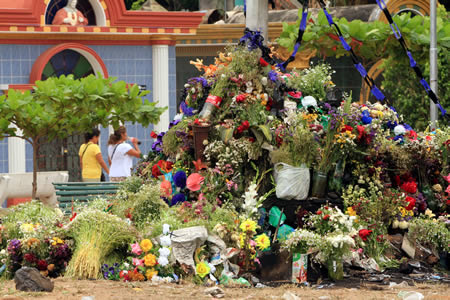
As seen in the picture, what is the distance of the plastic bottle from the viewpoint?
11062 mm

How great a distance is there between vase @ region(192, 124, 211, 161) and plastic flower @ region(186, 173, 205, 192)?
1.17 ft

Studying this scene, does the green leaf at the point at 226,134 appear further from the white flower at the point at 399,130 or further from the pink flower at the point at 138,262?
the white flower at the point at 399,130

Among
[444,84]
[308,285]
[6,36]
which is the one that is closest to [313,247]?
[308,285]

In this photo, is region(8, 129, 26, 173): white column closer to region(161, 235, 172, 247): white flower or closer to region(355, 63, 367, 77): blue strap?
region(355, 63, 367, 77): blue strap

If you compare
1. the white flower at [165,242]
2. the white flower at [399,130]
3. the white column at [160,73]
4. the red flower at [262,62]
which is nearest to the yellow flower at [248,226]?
the white flower at [165,242]

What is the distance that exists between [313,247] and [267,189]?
124 centimetres

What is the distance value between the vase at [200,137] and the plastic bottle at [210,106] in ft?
0.60

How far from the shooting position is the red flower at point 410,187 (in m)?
11.3

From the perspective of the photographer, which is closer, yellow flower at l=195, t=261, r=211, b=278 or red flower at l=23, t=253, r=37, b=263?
yellow flower at l=195, t=261, r=211, b=278

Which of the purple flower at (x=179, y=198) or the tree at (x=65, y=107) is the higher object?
the tree at (x=65, y=107)

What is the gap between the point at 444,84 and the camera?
22.1 m

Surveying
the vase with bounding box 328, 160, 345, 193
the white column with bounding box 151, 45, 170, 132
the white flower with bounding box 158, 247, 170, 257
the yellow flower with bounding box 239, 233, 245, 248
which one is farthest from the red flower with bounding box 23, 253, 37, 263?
the white column with bounding box 151, 45, 170, 132

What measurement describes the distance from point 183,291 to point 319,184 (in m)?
2.66

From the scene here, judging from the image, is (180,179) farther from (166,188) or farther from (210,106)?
(210,106)
